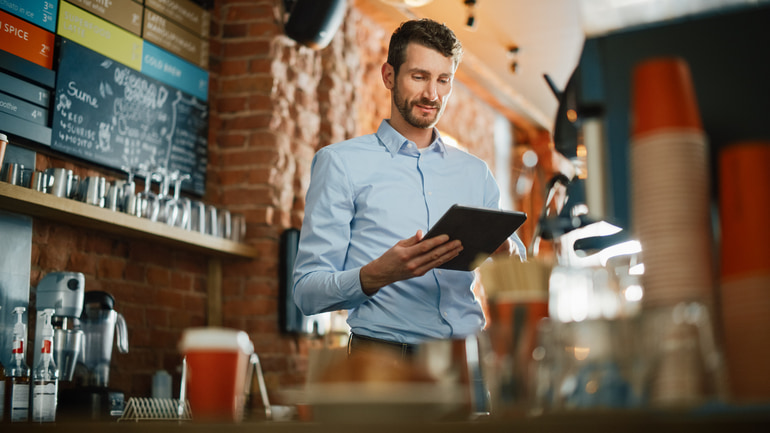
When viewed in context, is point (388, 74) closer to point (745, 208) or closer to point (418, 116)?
point (418, 116)

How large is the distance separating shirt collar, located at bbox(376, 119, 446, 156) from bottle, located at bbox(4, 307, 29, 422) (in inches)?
51.0

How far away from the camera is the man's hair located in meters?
2.12

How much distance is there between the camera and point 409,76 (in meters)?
2.11

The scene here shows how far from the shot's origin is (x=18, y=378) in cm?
230

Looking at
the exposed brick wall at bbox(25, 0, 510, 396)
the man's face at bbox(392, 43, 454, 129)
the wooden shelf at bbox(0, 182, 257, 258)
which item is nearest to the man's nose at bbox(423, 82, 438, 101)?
the man's face at bbox(392, 43, 454, 129)

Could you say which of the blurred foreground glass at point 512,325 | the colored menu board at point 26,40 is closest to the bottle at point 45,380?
the colored menu board at point 26,40

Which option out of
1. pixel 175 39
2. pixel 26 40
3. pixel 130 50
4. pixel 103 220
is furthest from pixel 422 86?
pixel 175 39

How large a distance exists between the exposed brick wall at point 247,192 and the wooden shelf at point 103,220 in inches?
6.6

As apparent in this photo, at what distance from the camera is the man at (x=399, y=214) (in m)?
1.73

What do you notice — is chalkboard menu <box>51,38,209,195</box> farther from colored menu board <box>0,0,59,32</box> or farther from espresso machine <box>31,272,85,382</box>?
espresso machine <box>31,272,85,382</box>

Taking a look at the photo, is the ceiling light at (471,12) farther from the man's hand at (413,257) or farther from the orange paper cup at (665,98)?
the orange paper cup at (665,98)

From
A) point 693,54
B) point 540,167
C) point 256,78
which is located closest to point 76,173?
point 256,78

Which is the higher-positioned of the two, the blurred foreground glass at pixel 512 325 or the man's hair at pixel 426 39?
the man's hair at pixel 426 39

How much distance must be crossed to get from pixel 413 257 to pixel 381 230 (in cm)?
40
